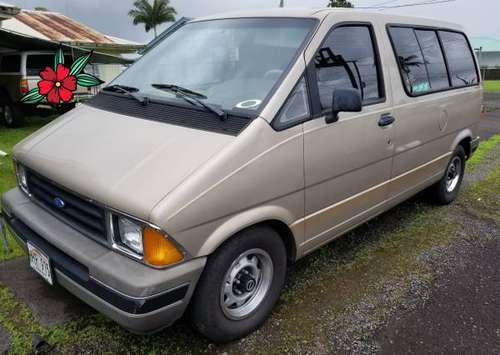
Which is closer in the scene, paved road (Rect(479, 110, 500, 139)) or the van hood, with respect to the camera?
the van hood

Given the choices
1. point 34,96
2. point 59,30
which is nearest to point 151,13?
point 59,30

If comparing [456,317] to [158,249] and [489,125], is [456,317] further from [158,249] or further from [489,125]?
[489,125]

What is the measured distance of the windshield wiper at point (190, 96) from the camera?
8.25ft

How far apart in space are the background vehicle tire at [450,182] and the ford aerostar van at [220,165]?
1.31 m

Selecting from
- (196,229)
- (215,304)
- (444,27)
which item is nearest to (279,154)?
(196,229)

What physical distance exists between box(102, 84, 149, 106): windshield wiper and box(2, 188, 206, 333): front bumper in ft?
3.11

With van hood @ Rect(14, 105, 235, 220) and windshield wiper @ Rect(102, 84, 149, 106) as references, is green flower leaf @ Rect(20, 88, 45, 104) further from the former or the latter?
van hood @ Rect(14, 105, 235, 220)

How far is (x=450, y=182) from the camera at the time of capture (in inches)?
202

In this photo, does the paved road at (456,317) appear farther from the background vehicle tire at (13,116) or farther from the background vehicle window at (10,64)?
the background vehicle window at (10,64)

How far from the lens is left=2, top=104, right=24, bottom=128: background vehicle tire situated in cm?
1099

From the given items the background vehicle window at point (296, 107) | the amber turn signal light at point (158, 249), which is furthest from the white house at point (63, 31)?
the amber turn signal light at point (158, 249)

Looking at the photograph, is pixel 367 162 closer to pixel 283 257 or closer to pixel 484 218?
pixel 283 257

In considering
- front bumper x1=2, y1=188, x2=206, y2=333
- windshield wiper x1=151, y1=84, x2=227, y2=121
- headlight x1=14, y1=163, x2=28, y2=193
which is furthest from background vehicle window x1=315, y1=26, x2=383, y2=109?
headlight x1=14, y1=163, x2=28, y2=193

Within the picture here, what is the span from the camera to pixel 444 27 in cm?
457
